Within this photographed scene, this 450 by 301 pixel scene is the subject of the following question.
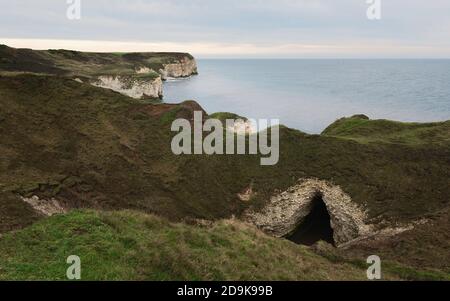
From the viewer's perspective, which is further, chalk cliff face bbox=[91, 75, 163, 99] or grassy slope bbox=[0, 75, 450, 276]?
chalk cliff face bbox=[91, 75, 163, 99]

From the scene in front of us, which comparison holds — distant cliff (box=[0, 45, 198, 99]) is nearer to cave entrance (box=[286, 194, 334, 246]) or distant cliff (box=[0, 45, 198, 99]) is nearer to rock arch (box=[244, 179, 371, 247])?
rock arch (box=[244, 179, 371, 247])

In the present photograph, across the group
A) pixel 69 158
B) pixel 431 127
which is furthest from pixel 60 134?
pixel 431 127

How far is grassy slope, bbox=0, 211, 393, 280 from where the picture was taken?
1639 centimetres

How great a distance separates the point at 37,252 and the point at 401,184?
35563mm

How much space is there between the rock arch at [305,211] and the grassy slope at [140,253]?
16.2 meters

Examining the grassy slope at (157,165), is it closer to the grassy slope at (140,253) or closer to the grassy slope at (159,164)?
the grassy slope at (159,164)

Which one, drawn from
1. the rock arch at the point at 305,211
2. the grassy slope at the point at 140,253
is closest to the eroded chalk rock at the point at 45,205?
the grassy slope at the point at 140,253

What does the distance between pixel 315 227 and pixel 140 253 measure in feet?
101

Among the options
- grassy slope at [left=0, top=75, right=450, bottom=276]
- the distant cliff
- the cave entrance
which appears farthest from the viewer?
the distant cliff

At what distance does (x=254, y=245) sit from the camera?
75.6ft

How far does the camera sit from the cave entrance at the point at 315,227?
4303 cm

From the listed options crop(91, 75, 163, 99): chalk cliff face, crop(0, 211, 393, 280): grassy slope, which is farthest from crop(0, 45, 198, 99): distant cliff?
crop(0, 211, 393, 280): grassy slope

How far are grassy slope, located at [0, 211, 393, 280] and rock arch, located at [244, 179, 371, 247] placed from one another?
16.2 m

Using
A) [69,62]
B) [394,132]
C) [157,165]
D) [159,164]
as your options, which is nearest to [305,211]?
[159,164]
